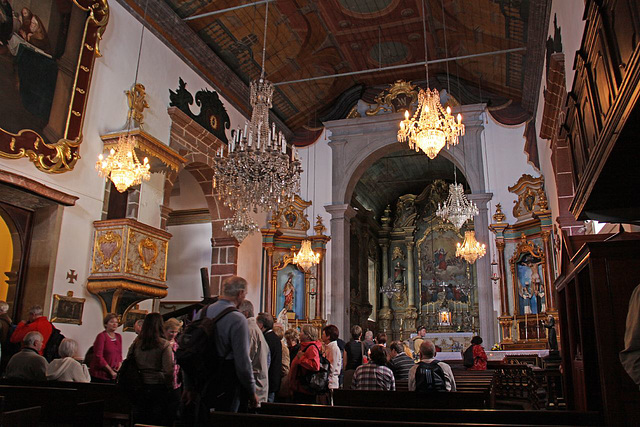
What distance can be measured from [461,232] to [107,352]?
1725 centimetres

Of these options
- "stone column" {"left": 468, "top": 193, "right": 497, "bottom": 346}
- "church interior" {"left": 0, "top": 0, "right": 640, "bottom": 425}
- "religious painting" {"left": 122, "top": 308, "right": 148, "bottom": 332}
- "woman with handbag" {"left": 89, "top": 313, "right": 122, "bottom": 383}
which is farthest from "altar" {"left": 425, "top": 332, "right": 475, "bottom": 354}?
"woman with handbag" {"left": 89, "top": 313, "right": 122, "bottom": 383}

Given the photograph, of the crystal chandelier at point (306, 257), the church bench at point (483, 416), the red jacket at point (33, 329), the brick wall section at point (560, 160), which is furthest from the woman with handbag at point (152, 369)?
the crystal chandelier at point (306, 257)

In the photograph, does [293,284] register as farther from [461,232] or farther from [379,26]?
[461,232]

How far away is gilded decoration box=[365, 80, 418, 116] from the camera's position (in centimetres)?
1368

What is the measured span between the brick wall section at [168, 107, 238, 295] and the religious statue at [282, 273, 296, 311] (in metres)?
1.80

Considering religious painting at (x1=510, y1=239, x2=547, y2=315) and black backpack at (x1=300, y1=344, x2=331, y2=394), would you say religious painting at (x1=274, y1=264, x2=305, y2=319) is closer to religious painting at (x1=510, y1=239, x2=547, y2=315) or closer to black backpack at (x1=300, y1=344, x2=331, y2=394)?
religious painting at (x1=510, y1=239, x2=547, y2=315)

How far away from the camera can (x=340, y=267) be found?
43.4 ft

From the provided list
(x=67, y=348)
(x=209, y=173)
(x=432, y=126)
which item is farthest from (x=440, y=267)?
(x=67, y=348)

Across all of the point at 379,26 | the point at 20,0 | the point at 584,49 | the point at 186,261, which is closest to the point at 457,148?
the point at 379,26

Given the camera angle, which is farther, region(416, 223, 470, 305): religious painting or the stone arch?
region(416, 223, 470, 305): religious painting

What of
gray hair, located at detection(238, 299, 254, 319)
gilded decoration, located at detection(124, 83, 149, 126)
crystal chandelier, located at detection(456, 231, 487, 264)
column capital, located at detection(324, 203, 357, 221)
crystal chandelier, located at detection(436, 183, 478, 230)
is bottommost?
gray hair, located at detection(238, 299, 254, 319)

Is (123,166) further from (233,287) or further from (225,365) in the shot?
(225,365)

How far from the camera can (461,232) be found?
68.2 feet

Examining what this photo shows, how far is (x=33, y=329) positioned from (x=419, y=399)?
4.29 meters
